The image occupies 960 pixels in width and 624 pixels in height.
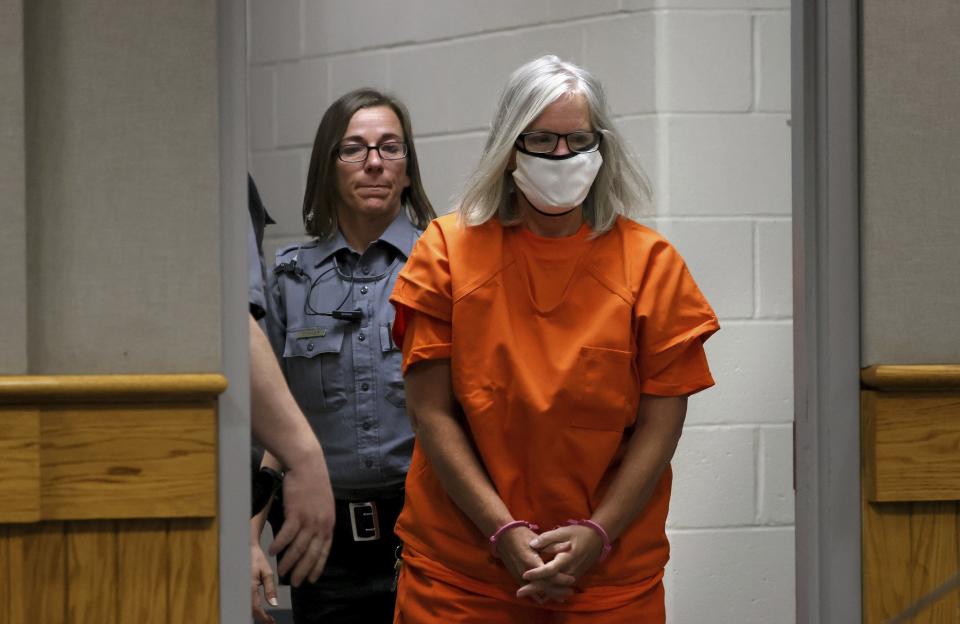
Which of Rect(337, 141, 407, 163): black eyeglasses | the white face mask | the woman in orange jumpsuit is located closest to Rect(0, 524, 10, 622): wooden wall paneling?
the woman in orange jumpsuit

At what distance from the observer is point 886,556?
6.49 ft

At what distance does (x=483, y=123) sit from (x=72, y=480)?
1.71 metres

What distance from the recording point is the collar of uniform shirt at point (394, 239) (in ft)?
8.54

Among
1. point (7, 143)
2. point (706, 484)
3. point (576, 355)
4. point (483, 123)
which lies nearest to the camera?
point (7, 143)

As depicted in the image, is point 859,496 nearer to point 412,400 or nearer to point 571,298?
point 571,298

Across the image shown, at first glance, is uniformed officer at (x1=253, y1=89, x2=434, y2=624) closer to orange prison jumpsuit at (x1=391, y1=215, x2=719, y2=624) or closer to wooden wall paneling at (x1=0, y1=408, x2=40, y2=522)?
orange prison jumpsuit at (x1=391, y1=215, x2=719, y2=624)

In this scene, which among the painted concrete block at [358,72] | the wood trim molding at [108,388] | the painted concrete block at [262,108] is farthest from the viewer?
the painted concrete block at [262,108]

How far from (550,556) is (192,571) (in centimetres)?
51

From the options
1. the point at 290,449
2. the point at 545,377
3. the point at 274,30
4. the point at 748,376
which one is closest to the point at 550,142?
the point at 545,377

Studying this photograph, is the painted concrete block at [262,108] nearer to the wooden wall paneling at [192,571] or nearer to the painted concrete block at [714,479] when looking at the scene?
the painted concrete block at [714,479]

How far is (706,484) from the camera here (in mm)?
3043

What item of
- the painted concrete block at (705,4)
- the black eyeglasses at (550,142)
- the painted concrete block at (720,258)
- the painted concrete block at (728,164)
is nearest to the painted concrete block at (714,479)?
the painted concrete block at (720,258)

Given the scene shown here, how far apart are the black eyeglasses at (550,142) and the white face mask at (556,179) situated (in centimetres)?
1

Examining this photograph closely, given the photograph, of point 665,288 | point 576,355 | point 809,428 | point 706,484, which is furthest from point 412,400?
point 706,484
